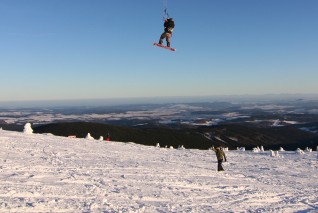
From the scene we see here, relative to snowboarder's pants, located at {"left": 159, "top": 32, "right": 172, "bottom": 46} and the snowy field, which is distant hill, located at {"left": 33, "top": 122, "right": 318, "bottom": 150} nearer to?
snowboarder's pants, located at {"left": 159, "top": 32, "right": 172, "bottom": 46}

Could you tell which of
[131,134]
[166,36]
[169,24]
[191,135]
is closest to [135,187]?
[166,36]

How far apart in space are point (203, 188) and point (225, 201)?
243 cm

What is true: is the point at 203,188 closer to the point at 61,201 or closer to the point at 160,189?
the point at 160,189

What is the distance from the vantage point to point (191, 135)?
413 ft

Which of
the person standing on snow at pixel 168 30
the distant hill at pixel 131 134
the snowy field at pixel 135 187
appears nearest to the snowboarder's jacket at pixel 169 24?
the person standing on snow at pixel 168 30

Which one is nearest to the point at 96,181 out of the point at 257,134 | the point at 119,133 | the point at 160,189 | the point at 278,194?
the point at 160,189

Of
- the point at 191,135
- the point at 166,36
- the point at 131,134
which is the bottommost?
the point at 191,135

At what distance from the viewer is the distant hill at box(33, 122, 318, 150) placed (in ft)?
339

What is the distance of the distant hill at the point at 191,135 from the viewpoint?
103 meters

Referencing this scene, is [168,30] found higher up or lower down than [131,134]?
higher up

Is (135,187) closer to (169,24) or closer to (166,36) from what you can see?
(166,36)

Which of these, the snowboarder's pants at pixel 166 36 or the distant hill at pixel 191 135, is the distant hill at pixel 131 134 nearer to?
the distant hill at pixel 191 135

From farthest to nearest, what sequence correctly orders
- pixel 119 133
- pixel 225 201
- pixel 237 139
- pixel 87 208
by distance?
1. pixel 237 139
2. pixel 119 133
3. pixel 225 201
4. pixel 87 208

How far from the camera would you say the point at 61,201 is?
1189cm
